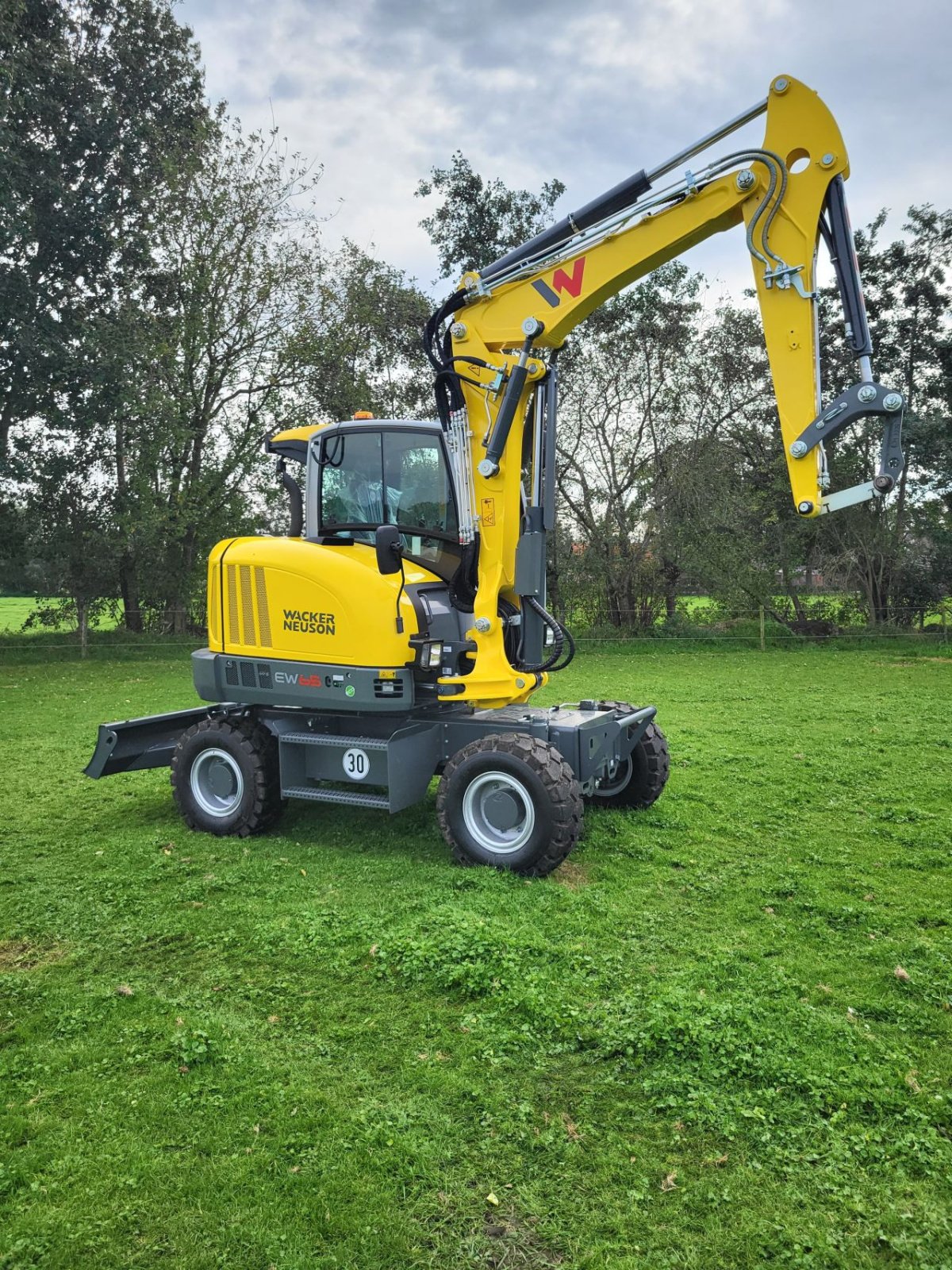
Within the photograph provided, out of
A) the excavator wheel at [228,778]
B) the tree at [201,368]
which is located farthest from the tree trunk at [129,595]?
the excavator wheel at [228,778]

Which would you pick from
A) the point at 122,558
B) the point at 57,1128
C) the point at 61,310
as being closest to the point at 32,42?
the point at 61,310

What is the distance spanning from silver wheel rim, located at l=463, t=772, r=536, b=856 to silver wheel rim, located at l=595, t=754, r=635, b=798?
1.38m

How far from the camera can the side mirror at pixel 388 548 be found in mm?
5602

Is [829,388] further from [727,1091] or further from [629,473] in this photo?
[727,1091]

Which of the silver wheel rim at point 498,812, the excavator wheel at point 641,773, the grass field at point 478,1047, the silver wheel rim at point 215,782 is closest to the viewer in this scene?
the grass field at point 478,1047

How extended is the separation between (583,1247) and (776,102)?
5.61 m

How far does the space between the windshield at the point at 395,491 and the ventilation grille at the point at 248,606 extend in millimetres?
598

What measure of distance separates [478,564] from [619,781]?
1979 mm

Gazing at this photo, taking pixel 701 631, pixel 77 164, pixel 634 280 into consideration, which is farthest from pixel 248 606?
pixel 77 164

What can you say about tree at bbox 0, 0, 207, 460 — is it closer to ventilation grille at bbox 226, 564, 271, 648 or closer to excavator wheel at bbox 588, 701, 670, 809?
ventilation grille at bbox 226, 564, 271, 648

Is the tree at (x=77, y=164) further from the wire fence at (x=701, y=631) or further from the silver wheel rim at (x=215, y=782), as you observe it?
the silver wheel rim at (x=215, y=782)

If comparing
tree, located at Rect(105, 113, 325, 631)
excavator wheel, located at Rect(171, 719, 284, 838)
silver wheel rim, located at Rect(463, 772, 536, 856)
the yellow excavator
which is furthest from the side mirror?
tree, located at Rect(105, 113, 325, 631)

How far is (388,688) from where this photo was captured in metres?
5.78

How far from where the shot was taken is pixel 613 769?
6141mm
